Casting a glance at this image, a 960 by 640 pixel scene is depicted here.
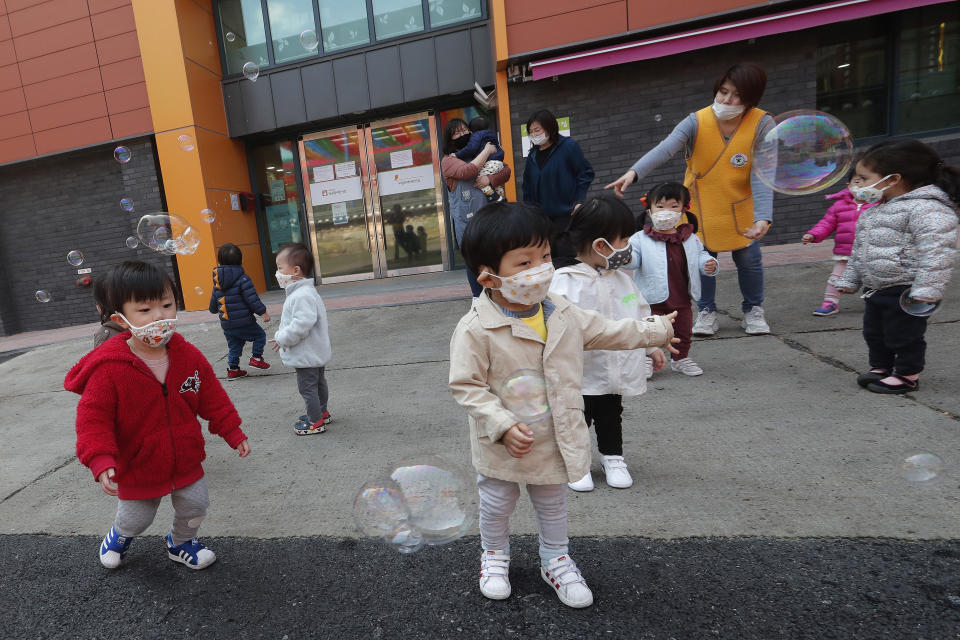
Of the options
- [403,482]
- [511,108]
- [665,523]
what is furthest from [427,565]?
[511,108]

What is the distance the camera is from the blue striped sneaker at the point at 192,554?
2268 mm

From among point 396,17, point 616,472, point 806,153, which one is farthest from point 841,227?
point 396,17

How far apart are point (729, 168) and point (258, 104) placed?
30.5 feet

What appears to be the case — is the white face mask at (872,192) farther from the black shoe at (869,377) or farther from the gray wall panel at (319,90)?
the gray wall panel at (319,90)

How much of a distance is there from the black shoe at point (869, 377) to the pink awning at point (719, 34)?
5811 millimetres

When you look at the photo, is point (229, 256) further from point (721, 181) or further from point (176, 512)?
point (721, 181)

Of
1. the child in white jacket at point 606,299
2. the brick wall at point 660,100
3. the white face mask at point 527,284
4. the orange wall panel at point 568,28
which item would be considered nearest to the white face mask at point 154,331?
the white face mask at point 527,284

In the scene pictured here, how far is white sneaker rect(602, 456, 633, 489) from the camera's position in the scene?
255 cm

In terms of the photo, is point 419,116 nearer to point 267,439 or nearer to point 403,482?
point 267,439

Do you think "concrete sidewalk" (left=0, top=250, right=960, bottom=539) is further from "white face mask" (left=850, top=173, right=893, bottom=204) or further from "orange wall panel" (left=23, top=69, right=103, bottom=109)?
"orange wall panel" (left=23, top=69, right=103, bottom=109)

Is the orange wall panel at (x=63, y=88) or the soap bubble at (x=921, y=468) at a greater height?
the orange wall panel at (x=63, y=88)

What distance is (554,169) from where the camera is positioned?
445cm

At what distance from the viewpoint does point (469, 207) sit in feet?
17.4

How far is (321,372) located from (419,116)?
7576 mm
